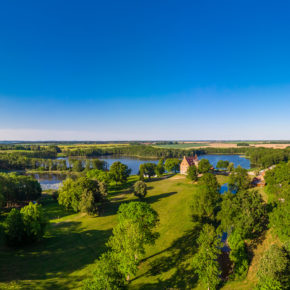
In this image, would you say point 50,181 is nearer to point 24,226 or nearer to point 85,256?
point 24,226

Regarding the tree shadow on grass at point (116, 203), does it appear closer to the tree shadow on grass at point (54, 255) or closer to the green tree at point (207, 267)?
the tree shadow on grass at point (54, 255)

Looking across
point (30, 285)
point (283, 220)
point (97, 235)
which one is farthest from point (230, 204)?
point (30, 285)

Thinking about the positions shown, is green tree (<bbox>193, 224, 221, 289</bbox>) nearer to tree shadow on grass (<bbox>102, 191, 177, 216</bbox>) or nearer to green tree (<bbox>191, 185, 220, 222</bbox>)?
green tree (<bbox>191, 185, 220, 222</bbox>)

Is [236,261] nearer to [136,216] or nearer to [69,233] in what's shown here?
[136,216]

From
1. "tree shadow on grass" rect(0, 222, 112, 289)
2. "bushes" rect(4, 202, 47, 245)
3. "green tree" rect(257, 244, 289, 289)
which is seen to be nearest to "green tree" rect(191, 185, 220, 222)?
"green tree" rect(257, 244, 289, 289)

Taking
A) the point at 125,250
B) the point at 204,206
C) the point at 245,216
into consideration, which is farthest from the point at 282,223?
the point at 125,250
